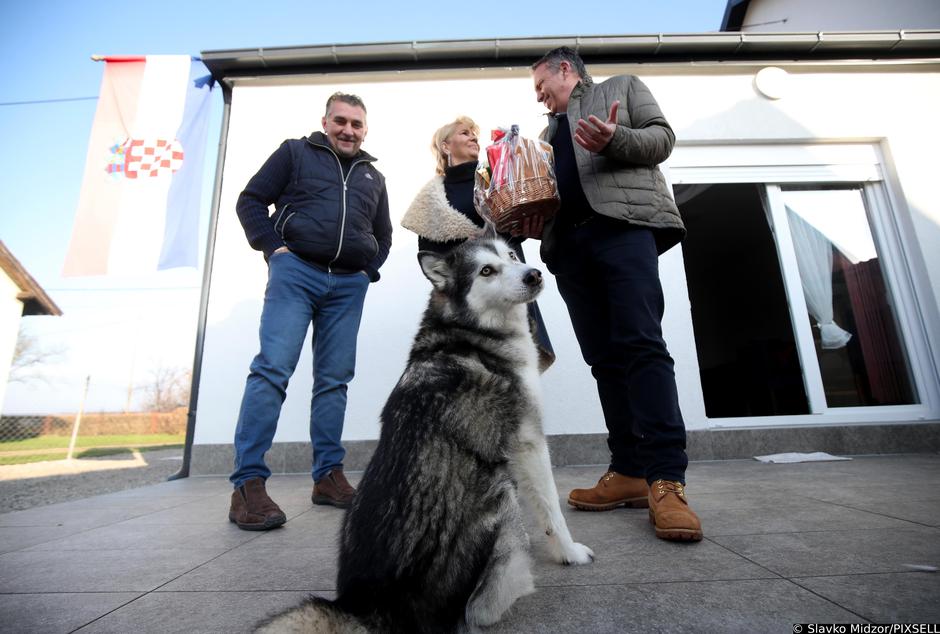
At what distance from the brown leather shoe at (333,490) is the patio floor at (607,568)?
8 centimetres

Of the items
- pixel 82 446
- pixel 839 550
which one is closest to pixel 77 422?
pixel 82 446

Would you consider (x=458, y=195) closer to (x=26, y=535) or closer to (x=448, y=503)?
(x=448, y=503)

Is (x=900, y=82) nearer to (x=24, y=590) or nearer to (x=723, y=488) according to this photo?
(x=723, y=488)

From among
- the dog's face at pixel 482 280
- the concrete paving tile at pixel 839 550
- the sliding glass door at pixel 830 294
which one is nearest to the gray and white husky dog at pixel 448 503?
the dog's face at pixel 482 280

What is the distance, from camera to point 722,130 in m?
5.83

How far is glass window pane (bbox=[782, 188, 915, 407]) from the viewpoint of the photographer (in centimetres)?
546

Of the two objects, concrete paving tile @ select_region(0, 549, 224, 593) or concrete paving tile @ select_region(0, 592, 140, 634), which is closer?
concrete paving tile @ select_region(0, 592, 140, 634)

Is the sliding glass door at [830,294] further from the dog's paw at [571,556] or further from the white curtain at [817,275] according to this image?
the dog's paw at [571,556]

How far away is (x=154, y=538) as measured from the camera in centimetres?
263

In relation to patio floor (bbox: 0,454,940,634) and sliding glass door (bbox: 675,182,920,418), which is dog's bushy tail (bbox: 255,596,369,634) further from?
sliding glass door (bbox: 675,182,920,418)

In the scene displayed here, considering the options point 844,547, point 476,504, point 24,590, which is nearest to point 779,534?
point 844,547

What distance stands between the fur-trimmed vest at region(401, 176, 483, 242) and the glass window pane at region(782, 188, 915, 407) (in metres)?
5.13

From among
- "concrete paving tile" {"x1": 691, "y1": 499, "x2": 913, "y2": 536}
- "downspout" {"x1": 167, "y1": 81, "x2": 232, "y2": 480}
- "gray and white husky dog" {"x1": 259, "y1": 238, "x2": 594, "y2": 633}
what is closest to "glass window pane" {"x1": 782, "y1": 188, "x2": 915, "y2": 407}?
"concrete paving tile" {"x1": 691, "y1": 499, "x2": 913, "y2": 536}

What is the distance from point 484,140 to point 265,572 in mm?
5341
